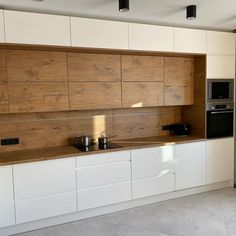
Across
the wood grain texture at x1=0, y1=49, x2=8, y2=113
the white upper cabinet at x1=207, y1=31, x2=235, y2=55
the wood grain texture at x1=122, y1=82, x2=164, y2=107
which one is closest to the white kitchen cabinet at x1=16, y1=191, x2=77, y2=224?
the wood grain texture at x1=0, y1=49, x2=8, y2=113

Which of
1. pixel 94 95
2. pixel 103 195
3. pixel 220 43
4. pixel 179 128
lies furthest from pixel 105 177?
pixel 220 43

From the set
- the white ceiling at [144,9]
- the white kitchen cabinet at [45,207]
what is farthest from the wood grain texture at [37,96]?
the white kitchen cabinet at [45,207]

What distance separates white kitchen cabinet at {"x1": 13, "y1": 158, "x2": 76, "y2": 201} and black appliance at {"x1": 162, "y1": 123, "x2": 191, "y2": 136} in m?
1.80

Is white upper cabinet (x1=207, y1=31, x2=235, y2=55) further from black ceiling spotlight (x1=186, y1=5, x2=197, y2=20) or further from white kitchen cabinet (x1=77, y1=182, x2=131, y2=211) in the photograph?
white kitchen cabinet (x1=77, y1=182, x2=131, y2=211)

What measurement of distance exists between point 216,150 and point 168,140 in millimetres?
794

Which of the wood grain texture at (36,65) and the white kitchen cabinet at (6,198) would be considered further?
the wood grain texture at (36,65)

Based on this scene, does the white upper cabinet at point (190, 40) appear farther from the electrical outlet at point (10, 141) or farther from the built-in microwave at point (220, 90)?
the electrical outlet at point (10, 141)

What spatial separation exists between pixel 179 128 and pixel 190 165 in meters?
0.60

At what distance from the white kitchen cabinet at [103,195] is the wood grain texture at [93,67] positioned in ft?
4.41

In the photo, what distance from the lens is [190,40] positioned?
368cm

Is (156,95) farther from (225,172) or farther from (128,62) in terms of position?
(225,172)

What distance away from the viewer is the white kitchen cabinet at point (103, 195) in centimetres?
313

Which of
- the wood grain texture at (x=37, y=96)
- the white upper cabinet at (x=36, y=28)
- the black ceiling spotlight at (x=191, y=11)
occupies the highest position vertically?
the black ceiling spotlight at (x=191, y=11)

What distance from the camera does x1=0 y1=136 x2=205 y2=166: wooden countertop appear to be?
2.86 meters
